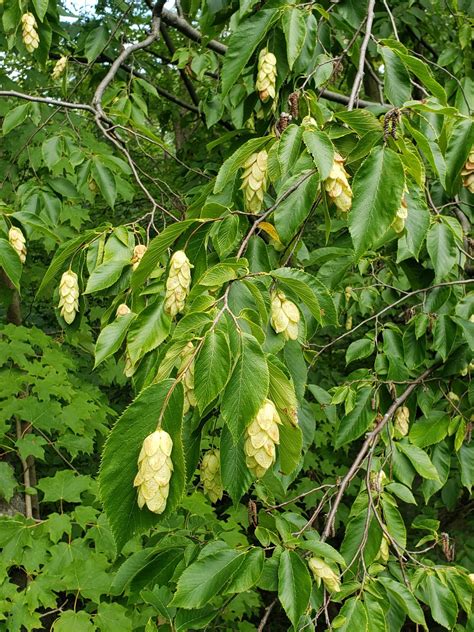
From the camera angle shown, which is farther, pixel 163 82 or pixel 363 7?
pixel 163 82

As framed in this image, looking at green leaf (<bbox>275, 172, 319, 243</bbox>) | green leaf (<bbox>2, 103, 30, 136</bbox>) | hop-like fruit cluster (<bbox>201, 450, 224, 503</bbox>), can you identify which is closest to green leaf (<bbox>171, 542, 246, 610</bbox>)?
hop-like fruit cluster (<bbox>201, 450, 224, 503</bbox>)

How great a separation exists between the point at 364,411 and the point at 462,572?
564mm

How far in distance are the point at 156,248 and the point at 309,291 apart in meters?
0.26

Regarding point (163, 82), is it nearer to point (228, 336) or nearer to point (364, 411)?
point (364, 411)

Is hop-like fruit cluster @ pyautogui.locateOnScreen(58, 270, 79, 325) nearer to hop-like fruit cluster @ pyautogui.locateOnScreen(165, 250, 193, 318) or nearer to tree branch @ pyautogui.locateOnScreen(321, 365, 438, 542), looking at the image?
hop-like fruit cluster @ pyautogui.locateOnScreen(165, 250, 193, 318)

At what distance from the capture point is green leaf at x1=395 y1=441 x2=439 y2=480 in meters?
1.80

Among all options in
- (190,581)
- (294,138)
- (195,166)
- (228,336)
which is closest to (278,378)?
(228,336)

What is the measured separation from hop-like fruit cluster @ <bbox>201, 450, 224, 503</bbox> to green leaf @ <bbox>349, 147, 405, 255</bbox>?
1.61 ft

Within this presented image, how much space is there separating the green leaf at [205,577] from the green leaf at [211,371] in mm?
576

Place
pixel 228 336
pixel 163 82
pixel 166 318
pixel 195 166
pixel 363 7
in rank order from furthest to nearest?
pixel 163 82 < pixel 195 166 < pixel 363 7 < pixel 166 318 < pixel 228 336

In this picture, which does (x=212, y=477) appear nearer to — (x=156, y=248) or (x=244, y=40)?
(x=156, y=248)

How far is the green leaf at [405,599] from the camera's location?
1448mm

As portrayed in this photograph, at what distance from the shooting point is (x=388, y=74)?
48.6 inches

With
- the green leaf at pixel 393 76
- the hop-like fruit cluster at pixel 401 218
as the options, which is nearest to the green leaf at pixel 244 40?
the green leaf at pixel 393 76
